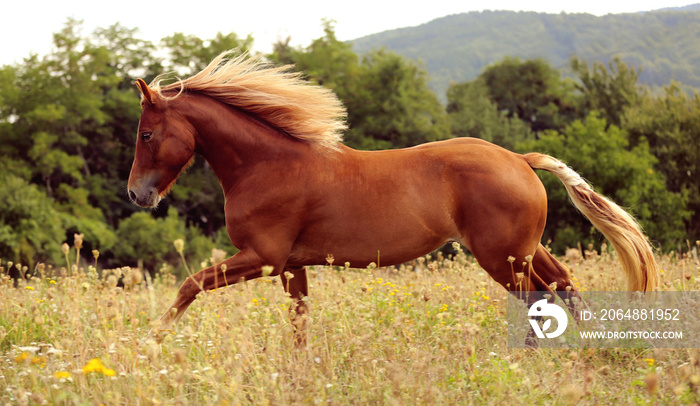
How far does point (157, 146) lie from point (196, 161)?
116 feet

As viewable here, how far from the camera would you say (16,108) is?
38.8 meters

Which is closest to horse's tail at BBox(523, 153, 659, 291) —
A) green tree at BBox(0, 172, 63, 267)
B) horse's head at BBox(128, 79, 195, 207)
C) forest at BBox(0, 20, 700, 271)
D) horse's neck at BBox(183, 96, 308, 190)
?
horse's neck at BBox(183, 96, 308, 190)

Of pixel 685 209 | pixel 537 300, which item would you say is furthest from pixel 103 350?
pixel 685 209

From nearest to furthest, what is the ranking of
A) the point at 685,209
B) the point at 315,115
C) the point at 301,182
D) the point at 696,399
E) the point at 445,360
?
the point at 696,399, the point at 445,360, the point at 301,182, the point at 315,115, the point at 685,209

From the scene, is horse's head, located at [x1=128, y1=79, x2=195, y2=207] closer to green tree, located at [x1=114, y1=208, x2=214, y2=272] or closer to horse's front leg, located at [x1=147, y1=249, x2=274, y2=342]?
horse's front leg, located at [x1=147, y1=249, x2=274, y2=342]

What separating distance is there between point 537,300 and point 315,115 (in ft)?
7.53

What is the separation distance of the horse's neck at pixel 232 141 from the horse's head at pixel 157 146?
0.11 metres

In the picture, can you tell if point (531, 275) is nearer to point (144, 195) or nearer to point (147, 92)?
point (144, 195)

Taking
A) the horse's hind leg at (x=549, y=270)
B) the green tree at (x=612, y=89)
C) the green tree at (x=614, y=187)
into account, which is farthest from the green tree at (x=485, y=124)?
the horse's hind leg at (x=549, y=270)

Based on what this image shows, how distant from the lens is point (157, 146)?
475 centimetres

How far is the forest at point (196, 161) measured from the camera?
3516cm

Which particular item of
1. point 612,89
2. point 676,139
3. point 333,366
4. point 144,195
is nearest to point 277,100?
point 144,195

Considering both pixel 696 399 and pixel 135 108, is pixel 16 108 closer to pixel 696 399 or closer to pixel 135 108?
pixel 135 108

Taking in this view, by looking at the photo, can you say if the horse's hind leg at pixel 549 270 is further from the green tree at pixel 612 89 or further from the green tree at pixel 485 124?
the green tree at pixel 612 89
